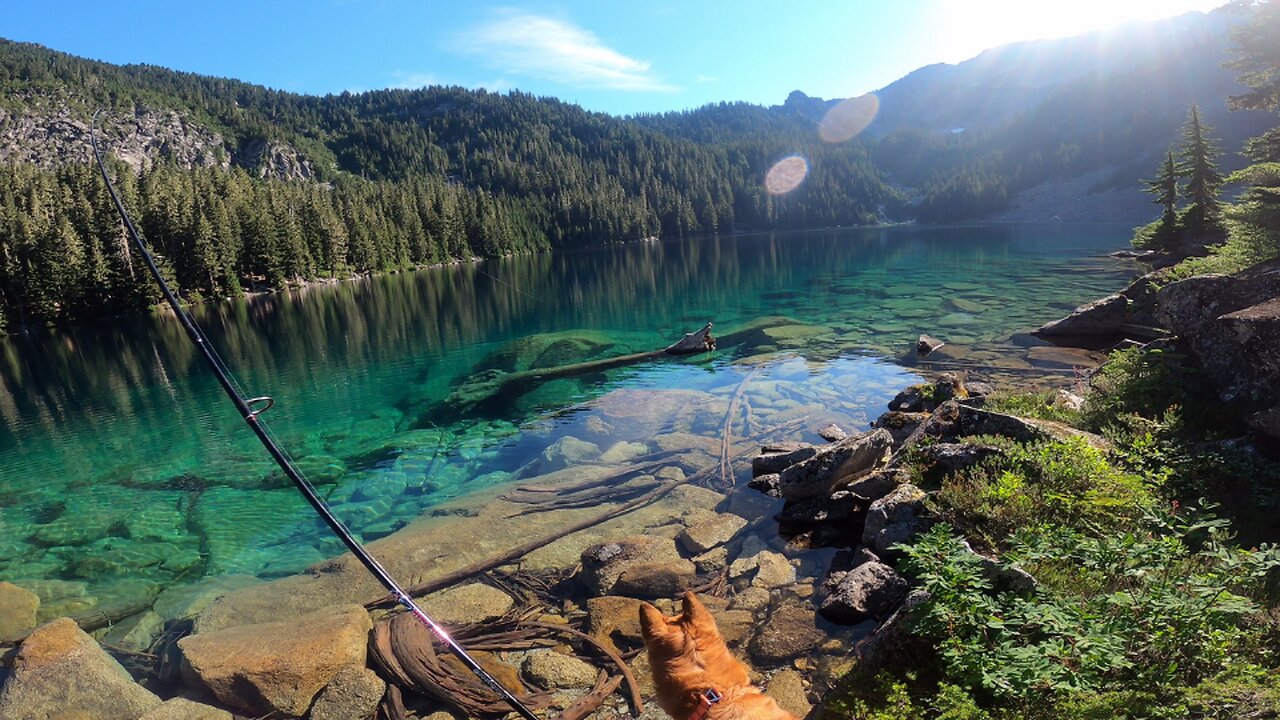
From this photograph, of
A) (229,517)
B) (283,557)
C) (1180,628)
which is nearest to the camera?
(1180,628)

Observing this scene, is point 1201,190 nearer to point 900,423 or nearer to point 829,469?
point 900,423

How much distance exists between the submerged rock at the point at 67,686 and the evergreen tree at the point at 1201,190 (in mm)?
57014

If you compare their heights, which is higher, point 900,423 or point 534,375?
point 534,375

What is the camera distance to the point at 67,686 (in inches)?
339

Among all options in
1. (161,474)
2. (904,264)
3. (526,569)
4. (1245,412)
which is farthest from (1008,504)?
(904,264)

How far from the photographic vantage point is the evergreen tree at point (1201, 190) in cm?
4003

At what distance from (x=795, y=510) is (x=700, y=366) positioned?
16.9 meters

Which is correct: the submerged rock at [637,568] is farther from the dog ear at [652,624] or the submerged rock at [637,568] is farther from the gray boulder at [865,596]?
the dog ear at [652,624]

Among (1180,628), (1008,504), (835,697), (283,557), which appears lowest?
(283,557)

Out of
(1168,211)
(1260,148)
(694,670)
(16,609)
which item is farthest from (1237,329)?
(1168,211)

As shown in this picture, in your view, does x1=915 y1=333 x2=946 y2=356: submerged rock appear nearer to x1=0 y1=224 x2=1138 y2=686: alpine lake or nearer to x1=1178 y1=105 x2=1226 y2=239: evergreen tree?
x1=0 y1=224 x2=1138 y2=686: alpine lake

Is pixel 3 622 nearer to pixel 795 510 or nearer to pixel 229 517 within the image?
pixel 229 517

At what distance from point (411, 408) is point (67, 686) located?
714 inches

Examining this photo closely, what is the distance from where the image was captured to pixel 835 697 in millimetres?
6441
